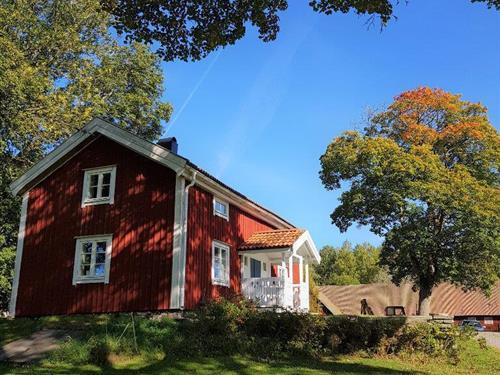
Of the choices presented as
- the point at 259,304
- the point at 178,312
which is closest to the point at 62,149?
the point at 178,312

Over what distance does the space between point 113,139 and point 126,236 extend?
12.4 ft

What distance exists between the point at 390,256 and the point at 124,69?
2052 cm

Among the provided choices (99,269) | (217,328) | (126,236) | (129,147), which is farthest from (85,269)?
(217,328)

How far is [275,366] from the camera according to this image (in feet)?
38.9

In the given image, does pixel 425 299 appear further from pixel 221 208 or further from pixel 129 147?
pixel 129 147

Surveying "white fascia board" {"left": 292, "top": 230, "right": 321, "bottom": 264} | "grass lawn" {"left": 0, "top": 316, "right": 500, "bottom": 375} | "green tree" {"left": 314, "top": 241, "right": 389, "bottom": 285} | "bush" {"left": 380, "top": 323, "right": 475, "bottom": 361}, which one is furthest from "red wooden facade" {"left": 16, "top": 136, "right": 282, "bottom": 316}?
"green tree" {"left": 314, "top": 241, "right": 389, "bottom": 285}

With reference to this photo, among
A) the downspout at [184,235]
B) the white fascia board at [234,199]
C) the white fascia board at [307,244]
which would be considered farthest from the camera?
the white fascia board at [307,244]

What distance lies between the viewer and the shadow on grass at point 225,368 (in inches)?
438

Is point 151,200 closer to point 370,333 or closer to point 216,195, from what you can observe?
point 216,195

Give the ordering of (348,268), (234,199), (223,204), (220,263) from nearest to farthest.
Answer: (220,263)
(223,204)
(234,199)
(348,268)

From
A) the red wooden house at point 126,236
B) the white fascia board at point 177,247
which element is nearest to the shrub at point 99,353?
the white fascia board at point 177,247

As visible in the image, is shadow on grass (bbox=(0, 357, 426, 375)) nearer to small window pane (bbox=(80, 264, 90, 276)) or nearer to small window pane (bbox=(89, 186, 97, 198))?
small window pane (bbox=(80, 264, 90, 276))

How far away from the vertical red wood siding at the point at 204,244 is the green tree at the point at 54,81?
6214 millimetres

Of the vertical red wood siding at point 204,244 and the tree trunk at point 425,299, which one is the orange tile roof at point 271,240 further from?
the tree trunk at point 425,299
